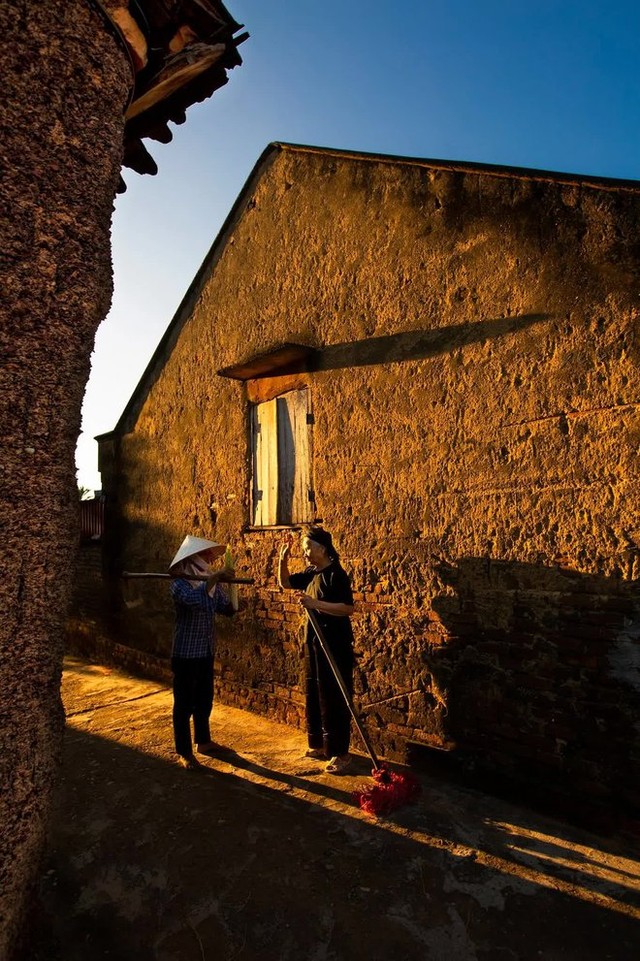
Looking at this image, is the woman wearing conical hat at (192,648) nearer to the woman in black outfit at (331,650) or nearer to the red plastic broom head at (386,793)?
the woman in black outfit at (331,650)

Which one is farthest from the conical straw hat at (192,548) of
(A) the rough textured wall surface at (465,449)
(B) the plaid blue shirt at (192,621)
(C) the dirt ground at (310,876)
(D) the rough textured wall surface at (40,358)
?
(D) the rough textured wall surface at (40,358)

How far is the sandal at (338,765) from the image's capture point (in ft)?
12.5

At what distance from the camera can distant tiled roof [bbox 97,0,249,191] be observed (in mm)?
2049

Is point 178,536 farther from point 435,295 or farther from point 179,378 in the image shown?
point 435,295

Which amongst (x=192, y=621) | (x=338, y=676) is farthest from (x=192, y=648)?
(x=338, y=676)

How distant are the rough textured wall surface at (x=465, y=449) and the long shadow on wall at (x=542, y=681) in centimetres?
1

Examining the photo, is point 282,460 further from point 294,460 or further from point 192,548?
point 192,548

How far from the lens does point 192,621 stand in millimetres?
4145

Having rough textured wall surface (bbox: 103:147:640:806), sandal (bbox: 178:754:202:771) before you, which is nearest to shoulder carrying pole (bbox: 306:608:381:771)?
rough textured wall surface (bbox: 103:147:640:806)

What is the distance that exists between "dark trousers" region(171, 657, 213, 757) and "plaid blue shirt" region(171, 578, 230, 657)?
0.07 metres

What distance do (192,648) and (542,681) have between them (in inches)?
100

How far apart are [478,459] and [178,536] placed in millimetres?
3914

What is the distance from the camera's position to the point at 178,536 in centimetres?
620

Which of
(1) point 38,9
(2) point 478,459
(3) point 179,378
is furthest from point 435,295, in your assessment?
(3) point 179,378
